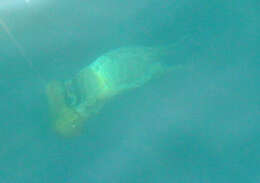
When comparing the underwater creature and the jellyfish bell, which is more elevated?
the underwater creature

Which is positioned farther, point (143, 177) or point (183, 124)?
point (183, 124)

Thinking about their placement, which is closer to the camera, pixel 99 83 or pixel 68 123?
pixel 68 123

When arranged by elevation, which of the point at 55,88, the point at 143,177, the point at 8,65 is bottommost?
the point at 143,177

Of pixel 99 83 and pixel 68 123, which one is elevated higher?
pixel 99 83

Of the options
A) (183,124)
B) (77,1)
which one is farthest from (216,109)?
(77,1)

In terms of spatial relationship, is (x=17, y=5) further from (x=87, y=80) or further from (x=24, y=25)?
(x=87, y=80)
